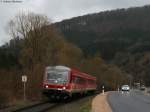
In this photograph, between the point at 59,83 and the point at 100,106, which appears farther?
the point at 59,83

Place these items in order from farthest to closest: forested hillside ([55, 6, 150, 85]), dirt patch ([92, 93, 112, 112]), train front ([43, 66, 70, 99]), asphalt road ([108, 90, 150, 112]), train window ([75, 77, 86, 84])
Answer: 1. forested hillside ([55, 6, 150, 85])
2. train window ([75, 77, 86, 84])
3. train front ([43, 66, 70, 99])
4. asphalt road ([108, 90, 150, 112])
5. dirt patch ([92, 93, 112, 112])

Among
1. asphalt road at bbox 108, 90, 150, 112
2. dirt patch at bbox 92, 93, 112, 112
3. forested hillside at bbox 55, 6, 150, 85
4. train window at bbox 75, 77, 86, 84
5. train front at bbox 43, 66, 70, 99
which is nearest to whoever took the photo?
dirt patch at bbox 92, 93, 112, 112

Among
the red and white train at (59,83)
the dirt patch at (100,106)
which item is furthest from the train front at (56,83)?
the dirt patch at (100,106)

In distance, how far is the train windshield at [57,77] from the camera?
131 feet

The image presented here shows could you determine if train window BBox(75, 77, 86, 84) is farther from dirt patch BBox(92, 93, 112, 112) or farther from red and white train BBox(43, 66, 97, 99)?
dirt patch BBox(92, 93, 112, 112)

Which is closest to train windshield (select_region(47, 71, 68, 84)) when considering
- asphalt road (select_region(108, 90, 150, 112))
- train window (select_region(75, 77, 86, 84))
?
train window (select_region(75, 77, 86, 84))

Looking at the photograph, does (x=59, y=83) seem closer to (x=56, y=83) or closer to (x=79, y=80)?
(x=56, y=83)

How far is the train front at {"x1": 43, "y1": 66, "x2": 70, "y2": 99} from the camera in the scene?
130 ft

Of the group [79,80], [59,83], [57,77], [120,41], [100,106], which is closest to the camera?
[100,106]

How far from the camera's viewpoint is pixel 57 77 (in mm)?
40531

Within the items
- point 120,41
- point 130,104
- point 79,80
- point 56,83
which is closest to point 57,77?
point 56,83

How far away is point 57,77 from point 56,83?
0.73 metres

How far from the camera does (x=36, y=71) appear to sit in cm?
5056

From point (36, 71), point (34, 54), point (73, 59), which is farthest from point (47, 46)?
A: point (36, 71)
